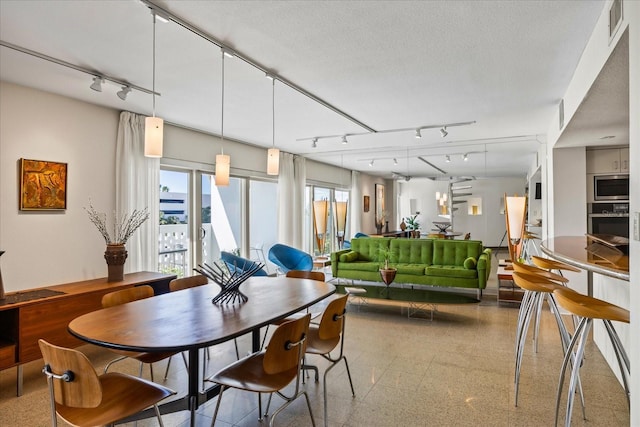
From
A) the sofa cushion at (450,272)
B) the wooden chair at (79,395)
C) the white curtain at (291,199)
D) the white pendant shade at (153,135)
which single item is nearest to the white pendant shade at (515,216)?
the sofa cushion at (450,272)

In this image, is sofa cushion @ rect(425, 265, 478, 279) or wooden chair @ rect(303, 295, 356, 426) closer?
wooden chair @ rect(303, 295, 356, 426)

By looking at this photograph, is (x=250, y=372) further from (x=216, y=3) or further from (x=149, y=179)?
(x=149, y=179)

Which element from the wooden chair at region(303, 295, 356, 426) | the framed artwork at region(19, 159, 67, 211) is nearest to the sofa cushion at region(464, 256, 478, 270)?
the wooden chair at region(303, 295, 356, 426)

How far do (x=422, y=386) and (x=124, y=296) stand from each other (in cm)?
240

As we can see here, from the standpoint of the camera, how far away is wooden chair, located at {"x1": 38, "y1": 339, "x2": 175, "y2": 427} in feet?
5.51

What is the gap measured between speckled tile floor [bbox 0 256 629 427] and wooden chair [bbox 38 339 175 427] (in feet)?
2.61

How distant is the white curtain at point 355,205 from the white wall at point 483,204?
3.40 meters

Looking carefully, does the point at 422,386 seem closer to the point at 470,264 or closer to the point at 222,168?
the point at 222,168

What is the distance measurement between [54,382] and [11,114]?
316cm

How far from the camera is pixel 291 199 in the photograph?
8055mm

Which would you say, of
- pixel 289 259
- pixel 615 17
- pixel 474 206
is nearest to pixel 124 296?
pixel 615 17

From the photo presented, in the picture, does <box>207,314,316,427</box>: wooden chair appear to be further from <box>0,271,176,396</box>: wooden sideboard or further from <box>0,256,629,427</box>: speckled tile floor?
<box>0,271,176,396</box>: wooden sideboard

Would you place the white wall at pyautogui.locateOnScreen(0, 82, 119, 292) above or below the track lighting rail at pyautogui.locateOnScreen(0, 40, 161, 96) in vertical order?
below

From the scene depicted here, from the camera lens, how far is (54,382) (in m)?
1.80
